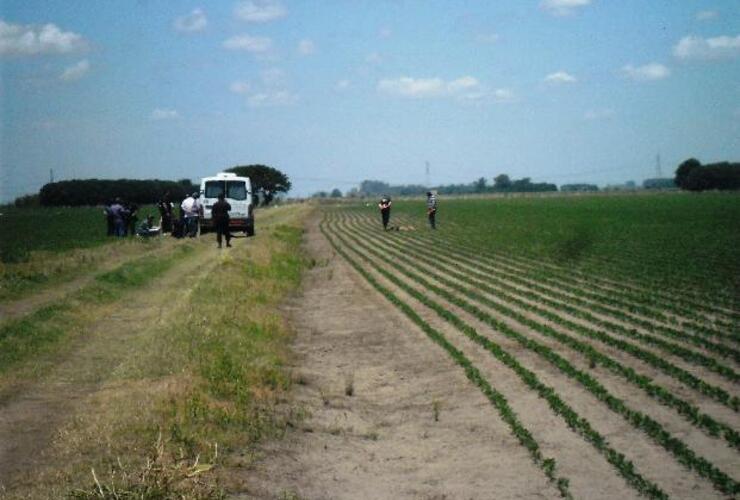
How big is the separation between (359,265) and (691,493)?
65.7ft

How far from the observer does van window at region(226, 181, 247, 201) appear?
32562 mm

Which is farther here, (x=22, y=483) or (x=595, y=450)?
(x=595, y=450)

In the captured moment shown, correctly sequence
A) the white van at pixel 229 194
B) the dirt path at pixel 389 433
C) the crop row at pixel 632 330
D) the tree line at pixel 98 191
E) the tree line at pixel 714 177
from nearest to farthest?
the dirt path at pixel 389 433
the crop row at pixel 632 330
the white van at pixel 229 194
the tree line at pixel 98 191
the tree line at pixel 714 177

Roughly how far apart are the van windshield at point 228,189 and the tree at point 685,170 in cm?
13018

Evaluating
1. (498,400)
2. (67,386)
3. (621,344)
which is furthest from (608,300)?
(67,386)

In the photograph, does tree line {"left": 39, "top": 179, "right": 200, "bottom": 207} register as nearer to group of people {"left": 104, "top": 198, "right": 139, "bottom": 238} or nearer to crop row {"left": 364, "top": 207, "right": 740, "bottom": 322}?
group of people {"left": 104, "top": 198, "right": 139, "bottom": 238}

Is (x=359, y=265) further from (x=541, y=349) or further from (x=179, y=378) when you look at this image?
(x=179, y=378)

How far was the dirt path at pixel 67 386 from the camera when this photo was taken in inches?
270

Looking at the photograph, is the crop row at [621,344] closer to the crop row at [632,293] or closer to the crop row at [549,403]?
the crop row at [549,403]

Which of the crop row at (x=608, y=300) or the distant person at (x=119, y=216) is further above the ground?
the distant person at (x=119, y=216)

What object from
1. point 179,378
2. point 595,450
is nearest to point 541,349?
point 595,450

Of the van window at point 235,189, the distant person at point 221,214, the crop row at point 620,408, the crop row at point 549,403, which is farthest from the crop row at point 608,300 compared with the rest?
the van window at point 235,189

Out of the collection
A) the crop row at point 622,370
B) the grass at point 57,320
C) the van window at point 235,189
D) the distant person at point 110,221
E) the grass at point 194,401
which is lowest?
the crop row at point 622,370

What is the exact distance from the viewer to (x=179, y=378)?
30.7ft
